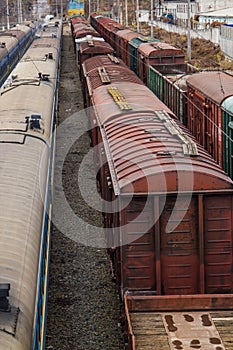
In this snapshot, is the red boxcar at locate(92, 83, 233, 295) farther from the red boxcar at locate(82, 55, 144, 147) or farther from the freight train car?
the red boxcar at locate(82, 55, 144, 147)

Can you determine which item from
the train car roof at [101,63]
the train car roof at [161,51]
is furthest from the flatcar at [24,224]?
the train car roof at [161,51]

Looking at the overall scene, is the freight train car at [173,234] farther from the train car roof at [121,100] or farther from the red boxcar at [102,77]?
the red boxcar at [102,77]

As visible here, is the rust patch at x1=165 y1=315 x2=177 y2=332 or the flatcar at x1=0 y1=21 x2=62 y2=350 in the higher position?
the flatcar at x1=0 y1=21 x2=62 y2=350

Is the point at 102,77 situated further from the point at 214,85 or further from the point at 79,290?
the point at 79,290

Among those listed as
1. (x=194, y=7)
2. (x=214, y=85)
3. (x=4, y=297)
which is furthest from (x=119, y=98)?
(x=194, y=7)

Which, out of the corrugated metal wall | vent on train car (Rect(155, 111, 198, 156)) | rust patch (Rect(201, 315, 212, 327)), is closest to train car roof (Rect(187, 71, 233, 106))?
vent on train car (Rect(155, 111, 198, 156))

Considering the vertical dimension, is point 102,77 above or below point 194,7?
below

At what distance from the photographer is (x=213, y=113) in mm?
13680

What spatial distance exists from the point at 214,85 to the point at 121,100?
231 cm

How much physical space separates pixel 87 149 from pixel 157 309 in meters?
13.8

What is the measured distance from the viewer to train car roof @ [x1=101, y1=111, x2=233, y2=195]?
8.93 m

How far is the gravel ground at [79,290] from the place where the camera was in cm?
975

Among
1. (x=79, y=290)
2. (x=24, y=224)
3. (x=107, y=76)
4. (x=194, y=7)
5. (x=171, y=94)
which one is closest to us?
(x=24, y=224)

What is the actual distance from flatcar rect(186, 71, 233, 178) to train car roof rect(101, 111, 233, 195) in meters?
1.53
